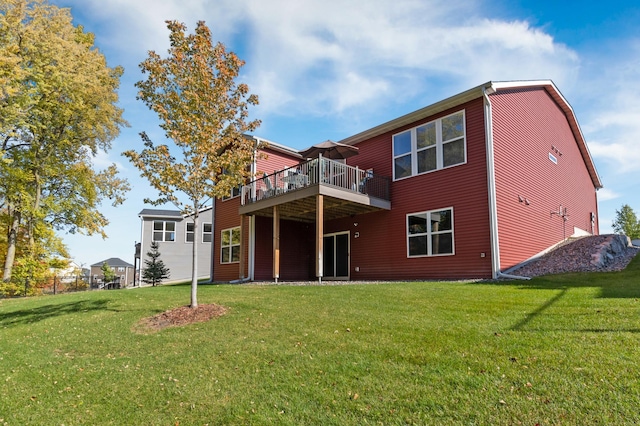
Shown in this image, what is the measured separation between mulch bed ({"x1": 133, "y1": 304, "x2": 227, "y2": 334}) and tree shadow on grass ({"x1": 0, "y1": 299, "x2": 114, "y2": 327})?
7.03 ft

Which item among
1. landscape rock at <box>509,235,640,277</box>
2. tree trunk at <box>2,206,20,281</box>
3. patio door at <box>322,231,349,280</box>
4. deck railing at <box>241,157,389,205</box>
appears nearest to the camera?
landscape rock at <box>509,235,640,277</box>

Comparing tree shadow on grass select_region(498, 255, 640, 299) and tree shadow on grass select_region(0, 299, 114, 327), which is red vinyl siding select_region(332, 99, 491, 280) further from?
tree shadow on grass select_region(0, 299, 114, 327)

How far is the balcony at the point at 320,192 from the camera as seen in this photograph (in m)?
12.8

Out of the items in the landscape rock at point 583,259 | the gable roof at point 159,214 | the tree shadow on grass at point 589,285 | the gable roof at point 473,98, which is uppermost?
the gable roof at point 473,98

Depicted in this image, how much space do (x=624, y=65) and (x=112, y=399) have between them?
1529 cm

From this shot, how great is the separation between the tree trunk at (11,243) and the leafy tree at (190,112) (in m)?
14.2

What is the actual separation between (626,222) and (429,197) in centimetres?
3209

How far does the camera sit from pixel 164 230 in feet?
100

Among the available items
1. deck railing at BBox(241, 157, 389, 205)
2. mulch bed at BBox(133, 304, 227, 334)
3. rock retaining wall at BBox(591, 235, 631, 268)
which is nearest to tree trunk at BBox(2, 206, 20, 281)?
deck railing at BBox(241, 157, 389, 205)

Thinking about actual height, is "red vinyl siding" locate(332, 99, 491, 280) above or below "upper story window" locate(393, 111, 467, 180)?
below

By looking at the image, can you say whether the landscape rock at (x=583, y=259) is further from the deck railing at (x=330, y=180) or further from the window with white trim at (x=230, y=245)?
the window with white trim at (x=230, y=245)

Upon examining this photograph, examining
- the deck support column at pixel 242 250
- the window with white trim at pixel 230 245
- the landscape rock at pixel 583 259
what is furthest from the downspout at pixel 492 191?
the window with white trim at pixel 230 245

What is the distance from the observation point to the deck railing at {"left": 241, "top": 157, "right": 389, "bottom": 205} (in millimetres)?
13188

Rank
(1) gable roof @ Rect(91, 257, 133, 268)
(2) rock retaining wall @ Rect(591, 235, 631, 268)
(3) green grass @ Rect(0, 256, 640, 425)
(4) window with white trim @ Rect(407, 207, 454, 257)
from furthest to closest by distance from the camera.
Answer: (1) gable roof @ Rect(91, 257, 133, 268) < (4) window with white trim @ Rect(407, 207, 454, 257) < (2) rock retaining wall @ Rect(591, 235, 631, 268) < (3) green grass @ Rect(0, 256, 640, 425)
